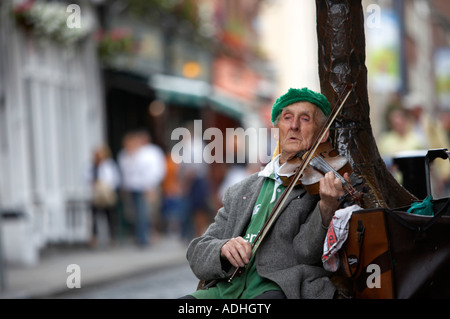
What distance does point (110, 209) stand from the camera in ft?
48.9

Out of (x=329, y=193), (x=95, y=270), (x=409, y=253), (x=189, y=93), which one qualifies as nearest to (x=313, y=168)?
(x=329, y=193)

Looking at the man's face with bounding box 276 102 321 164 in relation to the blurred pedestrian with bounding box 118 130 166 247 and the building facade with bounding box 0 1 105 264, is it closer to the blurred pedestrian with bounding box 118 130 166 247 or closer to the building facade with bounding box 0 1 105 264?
the building facade with bounding box 0 1 105 264

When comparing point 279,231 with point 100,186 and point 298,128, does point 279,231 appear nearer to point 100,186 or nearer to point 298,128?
point 298,128

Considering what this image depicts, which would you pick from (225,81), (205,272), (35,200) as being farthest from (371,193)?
(225,81)

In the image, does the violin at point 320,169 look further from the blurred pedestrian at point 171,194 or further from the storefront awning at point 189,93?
the storefront awning at point 189,93

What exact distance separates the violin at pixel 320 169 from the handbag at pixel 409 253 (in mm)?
228

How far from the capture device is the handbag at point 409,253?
302 cm

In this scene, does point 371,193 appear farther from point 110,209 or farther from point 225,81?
point 225,81

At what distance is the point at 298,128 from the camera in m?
3.62

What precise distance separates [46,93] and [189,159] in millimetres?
2734

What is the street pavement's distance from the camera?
Answer: 9384mm

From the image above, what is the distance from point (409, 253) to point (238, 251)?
2.27ft

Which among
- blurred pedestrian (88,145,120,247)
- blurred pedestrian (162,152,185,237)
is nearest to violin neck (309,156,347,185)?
blurred pedestrian (88,145,120,247)

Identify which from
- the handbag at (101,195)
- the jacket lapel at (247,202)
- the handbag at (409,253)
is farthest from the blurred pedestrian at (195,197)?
the handbag at (409,253)
